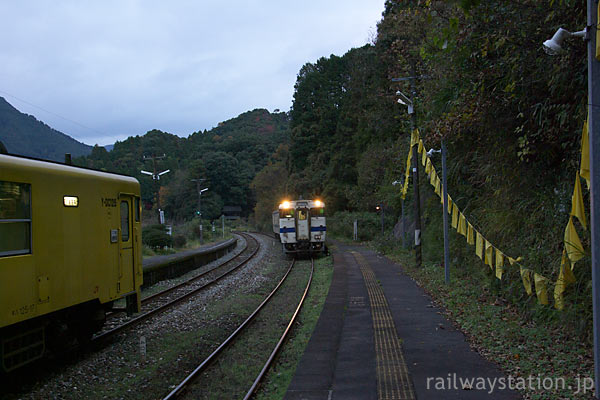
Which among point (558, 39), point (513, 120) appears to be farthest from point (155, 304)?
point (558, 39)

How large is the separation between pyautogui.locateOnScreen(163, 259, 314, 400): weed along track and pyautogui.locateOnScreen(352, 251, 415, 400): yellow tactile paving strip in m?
1.73

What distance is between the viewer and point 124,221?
31.2 ft

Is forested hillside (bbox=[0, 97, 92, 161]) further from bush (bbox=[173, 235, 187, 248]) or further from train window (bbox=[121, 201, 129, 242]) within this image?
train window (bbox=[121, 201, 129, 242])

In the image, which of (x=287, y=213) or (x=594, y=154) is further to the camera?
(x=287, y=213)

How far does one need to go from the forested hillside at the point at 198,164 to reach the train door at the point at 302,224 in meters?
28.8

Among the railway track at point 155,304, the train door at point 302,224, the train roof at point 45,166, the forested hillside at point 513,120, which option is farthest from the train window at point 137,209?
the train door at point 302,224

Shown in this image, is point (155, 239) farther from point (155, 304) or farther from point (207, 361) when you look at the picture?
point (207, 361)

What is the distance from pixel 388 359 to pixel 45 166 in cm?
588

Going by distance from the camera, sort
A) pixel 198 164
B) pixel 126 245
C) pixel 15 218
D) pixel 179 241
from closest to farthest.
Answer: pixel 15 218 → pixel 126 245 → pixel 179 241 → pixel 198 164

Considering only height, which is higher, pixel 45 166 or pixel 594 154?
pixel 45 166

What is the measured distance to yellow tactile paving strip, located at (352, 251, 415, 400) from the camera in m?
6.12

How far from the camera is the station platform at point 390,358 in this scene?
6168 mm

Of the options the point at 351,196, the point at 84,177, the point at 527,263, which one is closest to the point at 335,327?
the point at 527,263

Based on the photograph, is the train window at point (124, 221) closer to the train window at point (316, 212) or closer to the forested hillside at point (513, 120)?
the forested hillside at point (513, 120)
